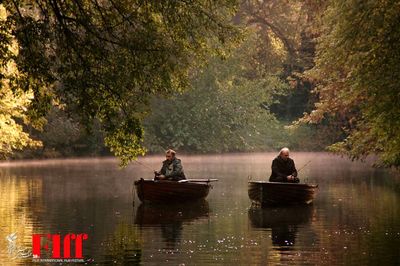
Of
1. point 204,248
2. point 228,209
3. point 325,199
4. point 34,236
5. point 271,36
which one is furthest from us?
point 271,36

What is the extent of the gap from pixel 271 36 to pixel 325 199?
4397 cm

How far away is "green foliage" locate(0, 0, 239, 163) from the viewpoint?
17875mm

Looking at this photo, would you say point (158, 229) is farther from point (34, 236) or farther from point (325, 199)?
point (325, 199)

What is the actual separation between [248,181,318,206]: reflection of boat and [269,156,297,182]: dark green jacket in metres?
0.66

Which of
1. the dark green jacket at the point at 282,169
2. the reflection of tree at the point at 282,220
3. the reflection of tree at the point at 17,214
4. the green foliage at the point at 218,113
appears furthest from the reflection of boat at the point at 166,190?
the green foliage at the point at 218,113

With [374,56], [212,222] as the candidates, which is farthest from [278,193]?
[374,56]

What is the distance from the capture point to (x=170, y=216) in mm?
26266

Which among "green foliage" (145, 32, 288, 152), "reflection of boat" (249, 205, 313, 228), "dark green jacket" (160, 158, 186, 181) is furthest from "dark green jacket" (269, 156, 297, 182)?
"green foliage" (145, 32, 288, 152)

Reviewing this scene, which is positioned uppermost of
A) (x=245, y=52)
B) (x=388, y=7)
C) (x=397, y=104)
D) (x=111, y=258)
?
(x=245, y=52)

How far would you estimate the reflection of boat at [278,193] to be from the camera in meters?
28.1

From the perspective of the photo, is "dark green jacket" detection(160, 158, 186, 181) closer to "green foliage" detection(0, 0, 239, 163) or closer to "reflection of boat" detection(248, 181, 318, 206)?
"reflection of boat" detection(248, 181, 318, 206)

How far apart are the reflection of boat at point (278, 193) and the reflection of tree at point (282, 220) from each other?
0.27m

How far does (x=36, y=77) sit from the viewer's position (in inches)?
704

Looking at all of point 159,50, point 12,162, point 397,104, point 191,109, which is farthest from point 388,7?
point 191,109
